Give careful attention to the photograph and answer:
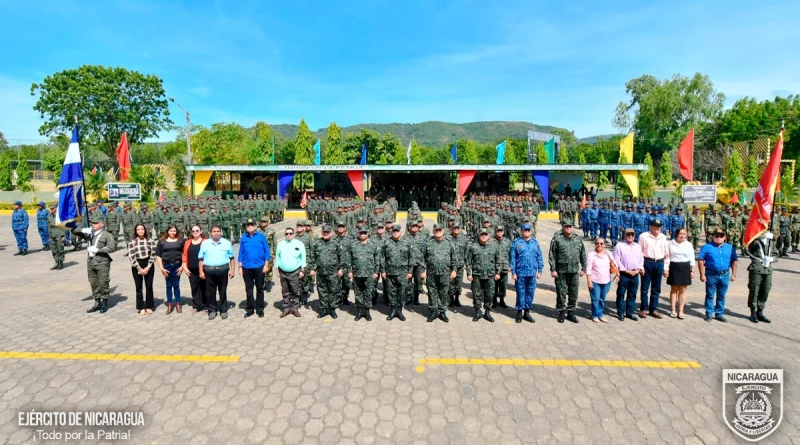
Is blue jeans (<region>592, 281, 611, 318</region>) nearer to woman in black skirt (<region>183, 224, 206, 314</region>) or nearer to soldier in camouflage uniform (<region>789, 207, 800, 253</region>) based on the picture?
woman in black skirt (<region>183, 224, 206, 314</region>)

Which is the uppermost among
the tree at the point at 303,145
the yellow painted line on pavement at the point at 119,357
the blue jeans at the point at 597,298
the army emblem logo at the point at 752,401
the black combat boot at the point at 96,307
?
the tree at the point at 303,145

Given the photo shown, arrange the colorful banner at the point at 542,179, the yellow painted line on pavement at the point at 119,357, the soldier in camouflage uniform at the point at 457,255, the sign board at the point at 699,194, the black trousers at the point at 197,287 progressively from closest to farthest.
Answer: the yellow painted line on pavement at the point at 119,357
the black trousers at the point at 197,287
the soldier in camouflage uniform at the point at 457,255
the sign board at the point at 699,194
the colorful banner at the point at 542,179

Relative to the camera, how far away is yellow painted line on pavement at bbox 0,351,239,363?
4.87 meters

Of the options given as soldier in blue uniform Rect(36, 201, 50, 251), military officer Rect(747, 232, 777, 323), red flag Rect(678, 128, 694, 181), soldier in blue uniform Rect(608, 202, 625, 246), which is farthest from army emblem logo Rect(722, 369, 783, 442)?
red flag Rect(678, 128, 694, 181)

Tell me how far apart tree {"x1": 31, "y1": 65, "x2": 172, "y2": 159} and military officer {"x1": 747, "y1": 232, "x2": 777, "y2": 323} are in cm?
4663

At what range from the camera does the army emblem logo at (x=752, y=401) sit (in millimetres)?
3562

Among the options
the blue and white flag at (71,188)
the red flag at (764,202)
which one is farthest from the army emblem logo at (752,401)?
the blue and white flag at (71,188)

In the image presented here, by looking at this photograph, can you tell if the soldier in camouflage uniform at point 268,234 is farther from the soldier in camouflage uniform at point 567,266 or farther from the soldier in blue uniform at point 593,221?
the soldier in blue uniform at point 593,221

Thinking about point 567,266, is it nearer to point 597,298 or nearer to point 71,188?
point 597,298

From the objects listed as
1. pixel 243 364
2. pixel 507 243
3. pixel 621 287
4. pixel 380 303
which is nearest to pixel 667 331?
pixel 621 287

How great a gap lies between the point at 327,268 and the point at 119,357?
2.77 meters

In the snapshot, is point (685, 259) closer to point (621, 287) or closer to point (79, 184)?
point (621, 287)

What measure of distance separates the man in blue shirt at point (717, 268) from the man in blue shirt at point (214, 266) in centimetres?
711

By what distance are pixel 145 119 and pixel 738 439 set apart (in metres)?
49.4
